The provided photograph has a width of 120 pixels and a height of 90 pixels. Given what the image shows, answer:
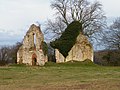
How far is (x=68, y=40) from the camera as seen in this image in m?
53.8

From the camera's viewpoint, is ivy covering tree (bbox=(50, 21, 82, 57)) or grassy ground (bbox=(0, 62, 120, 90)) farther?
ivy covering tree (bbox=(50, 21, 82, 57))

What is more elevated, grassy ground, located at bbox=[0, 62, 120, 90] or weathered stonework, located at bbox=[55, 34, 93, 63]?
weathered stonework, located at bbox=[55, 34, 93, 63]

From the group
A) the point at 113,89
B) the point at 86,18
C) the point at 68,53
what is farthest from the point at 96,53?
the point at 113,89

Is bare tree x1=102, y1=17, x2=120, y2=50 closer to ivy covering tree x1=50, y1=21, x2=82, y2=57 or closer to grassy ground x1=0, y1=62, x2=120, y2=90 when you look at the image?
ivy covering tree x1=50, y1=21, x2=82, y2=57

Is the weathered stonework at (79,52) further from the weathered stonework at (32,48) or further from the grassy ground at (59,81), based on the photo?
the grassy ground at (59,81)

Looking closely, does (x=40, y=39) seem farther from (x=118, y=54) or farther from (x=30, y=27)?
(x=118, y=54)

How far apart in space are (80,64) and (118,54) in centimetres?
1085

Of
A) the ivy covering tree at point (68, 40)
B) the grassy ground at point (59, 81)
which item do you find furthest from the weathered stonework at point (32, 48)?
the grassy ground at point (59, 81)

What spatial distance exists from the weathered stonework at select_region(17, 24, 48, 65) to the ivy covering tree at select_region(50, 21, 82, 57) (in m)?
2.68

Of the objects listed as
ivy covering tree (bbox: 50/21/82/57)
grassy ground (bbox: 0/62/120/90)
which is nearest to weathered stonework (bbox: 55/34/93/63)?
ivy covering tree (bbox: 50/21/82/57)

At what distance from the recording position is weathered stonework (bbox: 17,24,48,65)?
53.3 meters

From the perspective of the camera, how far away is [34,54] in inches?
2119

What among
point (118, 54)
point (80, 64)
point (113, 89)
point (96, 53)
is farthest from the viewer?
point (96, 53)

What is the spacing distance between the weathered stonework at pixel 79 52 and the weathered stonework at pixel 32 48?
275cm
